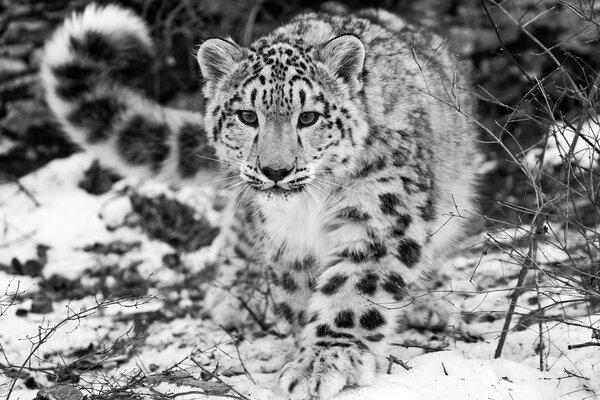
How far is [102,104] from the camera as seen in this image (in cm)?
558

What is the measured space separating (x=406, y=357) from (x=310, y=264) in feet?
2.82

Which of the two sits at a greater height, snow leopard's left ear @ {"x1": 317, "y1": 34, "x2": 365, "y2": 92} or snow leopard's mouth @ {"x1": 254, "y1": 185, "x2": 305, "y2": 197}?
snow leopard's left ear @ {"x1": 317, "y1": 34, "x2": 365, "y2": 92}

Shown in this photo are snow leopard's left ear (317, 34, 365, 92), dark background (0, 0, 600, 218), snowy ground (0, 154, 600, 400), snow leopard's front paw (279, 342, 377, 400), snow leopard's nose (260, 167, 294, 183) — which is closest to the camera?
snowy ground (0, 154, 600, 400)

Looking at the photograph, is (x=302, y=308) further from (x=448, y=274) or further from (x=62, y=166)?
(x=62, y=166)

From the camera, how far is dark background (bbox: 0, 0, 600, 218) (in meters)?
7.67

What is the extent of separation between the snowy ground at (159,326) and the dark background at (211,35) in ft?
1.96

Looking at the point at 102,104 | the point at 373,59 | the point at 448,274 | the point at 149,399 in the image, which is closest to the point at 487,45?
the point at 448,274

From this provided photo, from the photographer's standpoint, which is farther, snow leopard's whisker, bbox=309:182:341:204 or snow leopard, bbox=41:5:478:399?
snow leopard's whisker, bbox=309:182:341:204

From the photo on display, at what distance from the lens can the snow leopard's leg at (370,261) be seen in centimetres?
443

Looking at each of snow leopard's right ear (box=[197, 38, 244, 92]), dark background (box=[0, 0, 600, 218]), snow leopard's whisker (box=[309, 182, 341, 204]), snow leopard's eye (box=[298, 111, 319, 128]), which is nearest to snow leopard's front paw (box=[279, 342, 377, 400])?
snow leopard's whisker (box=[309, 182, 341, 204])

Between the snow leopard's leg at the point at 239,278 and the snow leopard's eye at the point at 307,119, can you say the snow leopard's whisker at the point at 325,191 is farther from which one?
the snow leopard's leg at the point at 239,278

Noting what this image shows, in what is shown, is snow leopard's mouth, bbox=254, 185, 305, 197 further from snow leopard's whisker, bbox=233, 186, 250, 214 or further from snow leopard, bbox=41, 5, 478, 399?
snow leopard's whisker, bbox=233, 186, 250, 214

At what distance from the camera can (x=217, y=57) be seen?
15.7 feet

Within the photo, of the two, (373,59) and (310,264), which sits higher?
(373,59)
